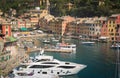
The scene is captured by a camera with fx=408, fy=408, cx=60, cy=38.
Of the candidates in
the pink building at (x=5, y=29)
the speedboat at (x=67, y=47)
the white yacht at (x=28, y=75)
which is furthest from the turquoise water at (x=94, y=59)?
the pink building at (x=5, y=29)

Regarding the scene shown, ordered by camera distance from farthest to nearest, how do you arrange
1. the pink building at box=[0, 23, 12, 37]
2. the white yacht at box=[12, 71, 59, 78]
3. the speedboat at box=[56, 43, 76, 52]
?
the speedboat at box=[56, 43, 76, 52], the pink building at box=[0, 23, 12, 37], the white yacht at box=[12, 71, 59, 78]

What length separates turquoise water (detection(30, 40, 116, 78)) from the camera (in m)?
21.3

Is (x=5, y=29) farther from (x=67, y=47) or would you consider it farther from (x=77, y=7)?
(x=77, y=7)

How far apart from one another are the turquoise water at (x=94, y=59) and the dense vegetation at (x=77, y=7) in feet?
31.8

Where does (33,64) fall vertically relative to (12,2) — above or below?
below

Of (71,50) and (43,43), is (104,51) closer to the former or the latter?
(71,50)

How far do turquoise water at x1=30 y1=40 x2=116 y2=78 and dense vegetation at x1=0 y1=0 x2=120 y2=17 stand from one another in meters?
9.70

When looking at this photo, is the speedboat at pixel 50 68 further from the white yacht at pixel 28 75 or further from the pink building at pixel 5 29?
the pink building at pixel 5 29

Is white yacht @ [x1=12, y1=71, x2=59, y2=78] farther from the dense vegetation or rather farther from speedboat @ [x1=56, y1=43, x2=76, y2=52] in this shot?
the dense vegetation

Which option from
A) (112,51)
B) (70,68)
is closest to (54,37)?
(112,51)

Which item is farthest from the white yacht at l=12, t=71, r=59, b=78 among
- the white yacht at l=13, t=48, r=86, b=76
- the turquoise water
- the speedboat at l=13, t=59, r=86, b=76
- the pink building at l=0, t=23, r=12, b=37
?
the pink building at l=0, t=23, r=12, b=37

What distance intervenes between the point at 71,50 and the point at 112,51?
306 cm

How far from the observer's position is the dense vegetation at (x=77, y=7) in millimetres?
44000

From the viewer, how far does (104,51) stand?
3034cm
